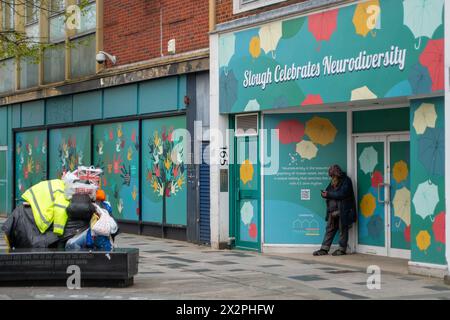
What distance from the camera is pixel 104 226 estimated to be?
33.2ft

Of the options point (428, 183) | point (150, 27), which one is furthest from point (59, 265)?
point (150, 27)

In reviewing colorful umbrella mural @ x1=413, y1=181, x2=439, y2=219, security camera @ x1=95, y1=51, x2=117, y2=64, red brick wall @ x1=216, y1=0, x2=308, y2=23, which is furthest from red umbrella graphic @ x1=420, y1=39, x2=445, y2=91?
security camera @ x1=95, y1=51, x2=117, y2=64

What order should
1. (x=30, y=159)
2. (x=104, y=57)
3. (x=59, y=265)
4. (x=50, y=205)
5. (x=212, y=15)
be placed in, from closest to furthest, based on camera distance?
(x=59, y=265)
(x=50, y=205)
(x=212, y=15)
(x=104, y=57)
(x=30, y=159)

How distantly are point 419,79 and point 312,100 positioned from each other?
2562mm

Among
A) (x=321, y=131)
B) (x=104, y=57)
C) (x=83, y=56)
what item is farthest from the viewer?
(x=83, y=56)

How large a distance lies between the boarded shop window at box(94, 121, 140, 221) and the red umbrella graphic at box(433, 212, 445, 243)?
895cm

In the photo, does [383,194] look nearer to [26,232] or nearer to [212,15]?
[212,15]

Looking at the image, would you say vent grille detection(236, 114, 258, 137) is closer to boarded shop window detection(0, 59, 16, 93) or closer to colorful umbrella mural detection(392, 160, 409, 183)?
colorful umbrella mural detection(392, 160, 409, 183)

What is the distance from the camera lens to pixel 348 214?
549 inches

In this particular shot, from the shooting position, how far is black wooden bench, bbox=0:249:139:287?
32.7 feet

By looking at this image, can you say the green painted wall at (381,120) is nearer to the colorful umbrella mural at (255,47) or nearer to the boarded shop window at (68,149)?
the colorful umbrella mural at (255,47)


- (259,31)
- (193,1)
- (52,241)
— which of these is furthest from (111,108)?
(52,241)
